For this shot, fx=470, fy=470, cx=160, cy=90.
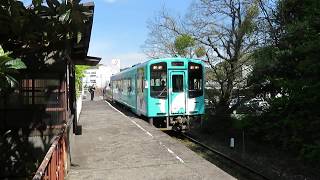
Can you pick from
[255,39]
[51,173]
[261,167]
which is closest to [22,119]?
[51,173]

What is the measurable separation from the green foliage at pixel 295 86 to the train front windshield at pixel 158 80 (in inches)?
151

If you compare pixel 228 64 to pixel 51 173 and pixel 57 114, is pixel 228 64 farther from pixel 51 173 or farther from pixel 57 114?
pixel 51 173

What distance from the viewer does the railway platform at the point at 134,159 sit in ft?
31.0

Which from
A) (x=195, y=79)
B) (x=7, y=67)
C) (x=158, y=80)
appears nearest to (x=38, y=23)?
(x=7, y=67)

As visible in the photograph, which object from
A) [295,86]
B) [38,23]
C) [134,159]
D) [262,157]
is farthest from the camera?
[262,157]

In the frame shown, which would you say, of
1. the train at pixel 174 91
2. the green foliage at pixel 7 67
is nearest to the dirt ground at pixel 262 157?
the train at pixel 174 91

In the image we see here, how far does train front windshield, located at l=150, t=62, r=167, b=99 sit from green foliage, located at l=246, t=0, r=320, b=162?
12.6ft

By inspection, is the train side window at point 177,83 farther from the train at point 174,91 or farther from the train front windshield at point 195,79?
the train front windshield at point 195,79

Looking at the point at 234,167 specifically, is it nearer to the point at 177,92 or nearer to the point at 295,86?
the point at 295,86

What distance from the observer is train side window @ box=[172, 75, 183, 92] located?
2031 cm

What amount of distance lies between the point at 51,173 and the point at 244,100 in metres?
17.4

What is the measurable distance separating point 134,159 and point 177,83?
31.1ft

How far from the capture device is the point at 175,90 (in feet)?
66.6

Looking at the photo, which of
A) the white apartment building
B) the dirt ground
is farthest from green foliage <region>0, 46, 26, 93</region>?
the white apartment building
